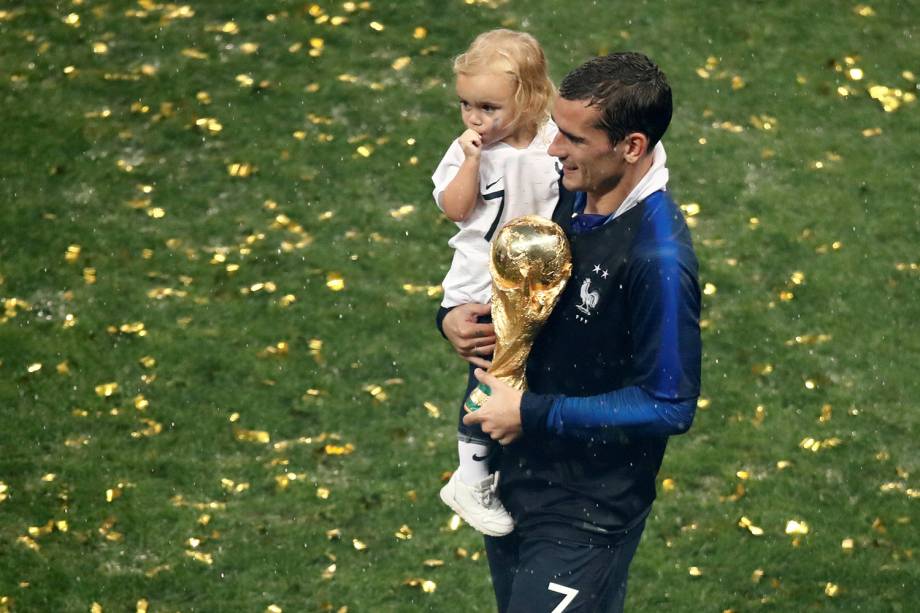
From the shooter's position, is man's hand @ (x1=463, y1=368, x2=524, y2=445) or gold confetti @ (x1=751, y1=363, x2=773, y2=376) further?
gold confetti @ (x1=751, y1=363, x2=773, y2=376)

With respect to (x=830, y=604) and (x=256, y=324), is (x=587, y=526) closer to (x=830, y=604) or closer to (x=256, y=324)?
(x=830, y=604)

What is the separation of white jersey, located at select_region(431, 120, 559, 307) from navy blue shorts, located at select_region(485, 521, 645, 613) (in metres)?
0.99

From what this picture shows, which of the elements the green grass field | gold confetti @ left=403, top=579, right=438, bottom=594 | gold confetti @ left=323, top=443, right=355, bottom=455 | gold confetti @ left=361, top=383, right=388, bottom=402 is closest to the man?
gold confetti @ left=403, top=579, right=438, bottom=594

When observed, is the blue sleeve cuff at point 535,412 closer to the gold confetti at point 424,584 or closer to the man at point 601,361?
the man at point 601,361

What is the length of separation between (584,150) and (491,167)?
2.76ft

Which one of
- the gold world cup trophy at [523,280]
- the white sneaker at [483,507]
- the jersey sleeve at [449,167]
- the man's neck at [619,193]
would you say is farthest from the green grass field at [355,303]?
the man's neck at [619,193]

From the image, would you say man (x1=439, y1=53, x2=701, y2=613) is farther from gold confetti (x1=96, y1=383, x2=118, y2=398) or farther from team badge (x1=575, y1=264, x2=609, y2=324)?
gold confetti (x1=96, y1=383, x2=118, y2=398)

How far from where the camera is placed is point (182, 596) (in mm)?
7457

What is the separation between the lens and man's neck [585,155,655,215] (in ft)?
14.9

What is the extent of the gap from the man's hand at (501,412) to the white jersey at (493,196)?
62 centimetres

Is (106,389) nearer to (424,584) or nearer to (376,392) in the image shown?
(376,392)

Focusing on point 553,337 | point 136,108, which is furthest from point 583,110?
point 136,108

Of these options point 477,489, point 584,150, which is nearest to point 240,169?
point 477,489

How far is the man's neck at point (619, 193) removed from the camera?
4.53 metres
